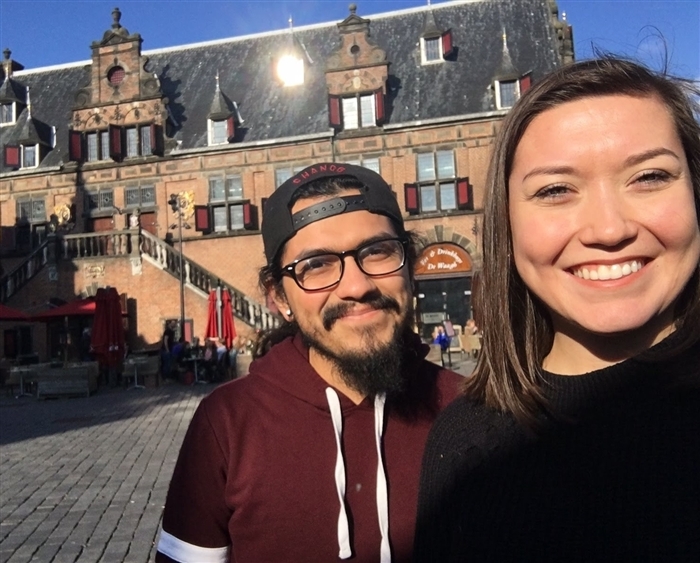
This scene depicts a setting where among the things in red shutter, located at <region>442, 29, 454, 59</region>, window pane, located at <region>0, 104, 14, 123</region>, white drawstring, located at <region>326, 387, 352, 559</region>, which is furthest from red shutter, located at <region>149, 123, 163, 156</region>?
white drawstring, located at <region>326, 387, 352, 559</region>

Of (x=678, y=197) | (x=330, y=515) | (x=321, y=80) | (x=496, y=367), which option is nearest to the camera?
(x=678, y=197)

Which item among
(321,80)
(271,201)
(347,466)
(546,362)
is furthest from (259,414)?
(321,80)

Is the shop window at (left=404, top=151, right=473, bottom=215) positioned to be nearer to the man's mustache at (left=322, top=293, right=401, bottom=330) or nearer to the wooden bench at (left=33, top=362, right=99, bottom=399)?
the wooden bench at (left=33, top=362, right=99, bottom=399)

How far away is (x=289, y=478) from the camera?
1.63m

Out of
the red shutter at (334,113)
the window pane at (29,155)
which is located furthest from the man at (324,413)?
the window pane at (29,155)

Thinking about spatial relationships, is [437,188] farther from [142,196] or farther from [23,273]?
[23,273]

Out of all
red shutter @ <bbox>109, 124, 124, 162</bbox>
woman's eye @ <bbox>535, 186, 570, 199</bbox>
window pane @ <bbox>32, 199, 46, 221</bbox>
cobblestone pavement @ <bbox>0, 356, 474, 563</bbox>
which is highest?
red shutter @ <bbox>109, 124, 124, 162</bbox>

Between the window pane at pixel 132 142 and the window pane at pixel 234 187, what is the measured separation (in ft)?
11.8

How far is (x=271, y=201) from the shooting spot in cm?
188

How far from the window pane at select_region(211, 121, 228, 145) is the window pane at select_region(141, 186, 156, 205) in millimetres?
2662

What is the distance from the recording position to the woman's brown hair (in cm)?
121

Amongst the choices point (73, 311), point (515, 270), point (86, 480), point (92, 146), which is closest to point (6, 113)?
point (92, 146)

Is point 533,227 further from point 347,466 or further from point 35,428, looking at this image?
point 35,428

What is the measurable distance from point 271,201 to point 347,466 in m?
0.76
